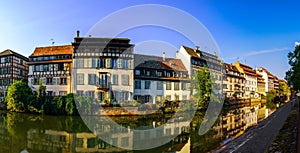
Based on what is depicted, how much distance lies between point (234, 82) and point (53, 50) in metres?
39.2

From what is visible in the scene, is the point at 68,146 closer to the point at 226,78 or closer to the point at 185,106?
the point at 185,106

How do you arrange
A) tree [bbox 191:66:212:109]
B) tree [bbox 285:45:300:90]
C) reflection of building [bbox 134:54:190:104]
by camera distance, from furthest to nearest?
reflection of building [bbox 134:54:190:104]
tree [bbox 191:66:212:109]
tree [bbox 285:45:300:90]

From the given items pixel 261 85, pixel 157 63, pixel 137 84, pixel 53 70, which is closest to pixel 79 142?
pixel 137 84

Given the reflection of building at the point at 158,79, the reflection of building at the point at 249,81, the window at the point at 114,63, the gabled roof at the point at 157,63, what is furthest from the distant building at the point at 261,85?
the window at the point at 114,63

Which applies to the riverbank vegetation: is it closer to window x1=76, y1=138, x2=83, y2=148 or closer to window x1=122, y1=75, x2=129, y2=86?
window x1=122, y1=75, x2=129, y2=86

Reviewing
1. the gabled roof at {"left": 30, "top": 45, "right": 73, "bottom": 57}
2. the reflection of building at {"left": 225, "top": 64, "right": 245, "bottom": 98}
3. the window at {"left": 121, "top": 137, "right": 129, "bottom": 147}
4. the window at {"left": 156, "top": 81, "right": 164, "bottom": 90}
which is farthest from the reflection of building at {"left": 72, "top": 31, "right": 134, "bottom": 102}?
the reflection of building at {"left": 225, "top": 64, "right": 245, "bottom": 98}

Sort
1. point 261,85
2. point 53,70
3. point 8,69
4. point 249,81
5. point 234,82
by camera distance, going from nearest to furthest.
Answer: point 53,70, point 8,69, point 234,82, point 249,81, point 261,85

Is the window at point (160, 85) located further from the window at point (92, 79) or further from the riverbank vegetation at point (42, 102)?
the riverbank vegetation at point (42, 102)

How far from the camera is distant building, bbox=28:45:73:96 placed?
29938 millimetres

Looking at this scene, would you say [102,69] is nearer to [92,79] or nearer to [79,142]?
[92,79]

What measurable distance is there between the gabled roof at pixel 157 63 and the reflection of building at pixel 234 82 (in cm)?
1686

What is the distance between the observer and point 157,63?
109ft

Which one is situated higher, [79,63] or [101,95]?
[79,63]

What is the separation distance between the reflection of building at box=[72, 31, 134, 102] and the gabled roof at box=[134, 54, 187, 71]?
9.40ft
